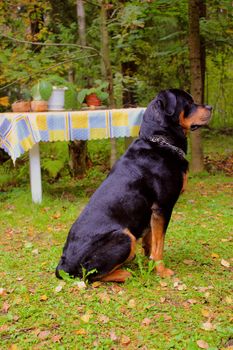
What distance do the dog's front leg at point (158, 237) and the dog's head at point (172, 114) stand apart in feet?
2.08

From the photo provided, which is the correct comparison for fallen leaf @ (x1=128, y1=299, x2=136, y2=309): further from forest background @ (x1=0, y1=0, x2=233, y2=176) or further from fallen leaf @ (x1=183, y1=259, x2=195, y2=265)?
forest background @ (x1=0, y1=0, x2=233, y2=176)

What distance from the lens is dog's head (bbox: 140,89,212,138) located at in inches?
142

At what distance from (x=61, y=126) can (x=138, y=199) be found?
2.65 m

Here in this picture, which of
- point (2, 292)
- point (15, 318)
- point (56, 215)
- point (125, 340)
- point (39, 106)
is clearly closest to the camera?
point (125, 340)

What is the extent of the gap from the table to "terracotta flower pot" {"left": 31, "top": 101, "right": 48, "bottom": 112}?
34 centimetres

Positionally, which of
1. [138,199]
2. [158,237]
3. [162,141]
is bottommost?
[158,237]

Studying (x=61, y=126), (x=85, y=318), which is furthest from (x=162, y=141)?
(x=61, y=126)

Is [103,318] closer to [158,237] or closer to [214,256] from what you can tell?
[158,237]

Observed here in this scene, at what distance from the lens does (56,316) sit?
3195 mm

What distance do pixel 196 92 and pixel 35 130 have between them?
2981 mm

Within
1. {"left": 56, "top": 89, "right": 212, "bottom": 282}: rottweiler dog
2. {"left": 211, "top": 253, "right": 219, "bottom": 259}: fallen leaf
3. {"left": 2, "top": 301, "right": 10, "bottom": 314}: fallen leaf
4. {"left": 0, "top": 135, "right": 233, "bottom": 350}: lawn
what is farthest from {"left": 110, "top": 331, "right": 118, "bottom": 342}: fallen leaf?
{"left": 211, "top": 253, "right": 219, "bottom": 259}: fallen leaf

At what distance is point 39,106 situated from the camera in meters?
6.30

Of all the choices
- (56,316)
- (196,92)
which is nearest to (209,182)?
(196,92)

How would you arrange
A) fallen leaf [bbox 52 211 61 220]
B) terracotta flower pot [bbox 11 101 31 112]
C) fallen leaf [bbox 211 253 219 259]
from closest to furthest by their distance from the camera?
fallen leaf [bbox 211 253 219 259]
fallen leaf [bbox 52 211 61 220]
terracotta flower pot [bbox 11 101 31 112]
